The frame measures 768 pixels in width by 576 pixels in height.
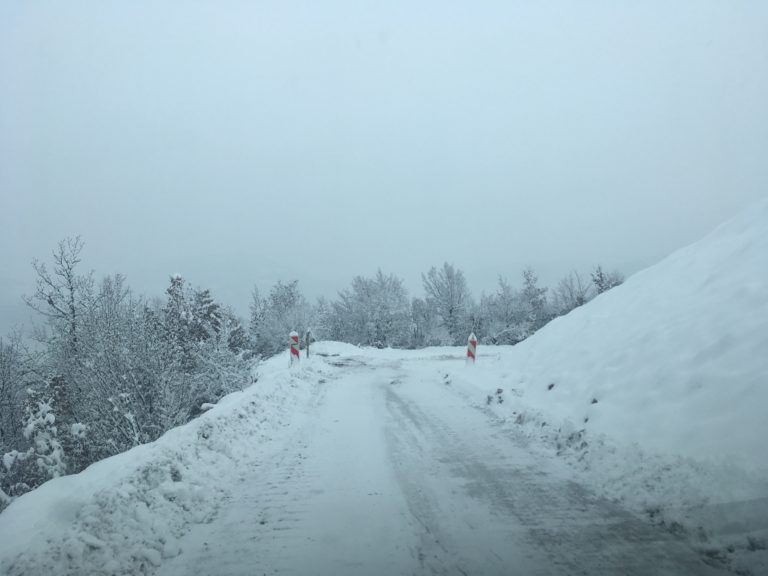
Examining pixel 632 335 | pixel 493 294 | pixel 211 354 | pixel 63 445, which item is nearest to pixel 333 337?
pixel 493 294

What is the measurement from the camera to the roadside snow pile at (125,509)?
354 cm

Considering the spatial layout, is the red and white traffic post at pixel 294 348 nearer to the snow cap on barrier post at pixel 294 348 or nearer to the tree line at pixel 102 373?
the snow cap on barrier post at pixel 294 348

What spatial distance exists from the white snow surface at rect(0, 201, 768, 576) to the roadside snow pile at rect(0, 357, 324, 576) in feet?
0.06

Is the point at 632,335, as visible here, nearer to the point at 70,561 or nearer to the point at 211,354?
the point at 70,561

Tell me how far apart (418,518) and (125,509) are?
2.72m

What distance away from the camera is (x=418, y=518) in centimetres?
428

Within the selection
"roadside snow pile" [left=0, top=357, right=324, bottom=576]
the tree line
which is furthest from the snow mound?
the tree line

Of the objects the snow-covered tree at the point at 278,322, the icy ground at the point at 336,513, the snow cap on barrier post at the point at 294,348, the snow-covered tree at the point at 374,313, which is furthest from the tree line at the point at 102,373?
the snow-covered tree at the point at 374,313

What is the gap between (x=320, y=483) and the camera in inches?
209

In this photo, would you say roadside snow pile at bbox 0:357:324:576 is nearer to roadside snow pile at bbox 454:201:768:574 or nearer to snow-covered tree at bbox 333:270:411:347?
roadside snow pile at bbox 454:201:768:574

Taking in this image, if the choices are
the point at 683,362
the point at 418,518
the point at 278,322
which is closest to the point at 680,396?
the point at 683,362

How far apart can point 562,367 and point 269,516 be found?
6.58 metres

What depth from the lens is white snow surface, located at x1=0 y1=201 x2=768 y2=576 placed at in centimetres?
368

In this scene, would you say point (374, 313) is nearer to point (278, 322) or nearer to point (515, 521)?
point (278, 322)
